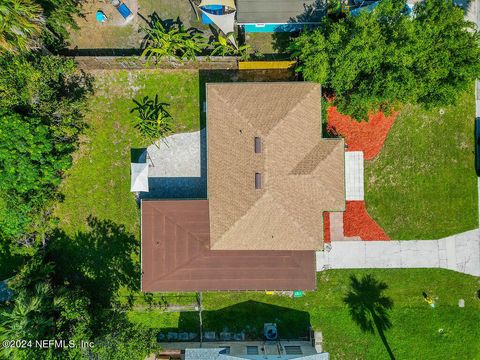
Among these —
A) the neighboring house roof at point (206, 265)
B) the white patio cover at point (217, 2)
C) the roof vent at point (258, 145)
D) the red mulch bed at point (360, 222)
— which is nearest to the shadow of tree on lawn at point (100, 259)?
the neighboring house roof at point (206, 265)

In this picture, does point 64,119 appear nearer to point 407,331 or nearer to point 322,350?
point 322,350

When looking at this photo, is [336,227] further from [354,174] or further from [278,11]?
[278,11]

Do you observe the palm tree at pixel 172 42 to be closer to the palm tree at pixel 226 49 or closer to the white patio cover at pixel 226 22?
the palm tree at pixel 226 49

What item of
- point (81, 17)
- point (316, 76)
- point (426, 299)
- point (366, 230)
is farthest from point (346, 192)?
point (81, 17)

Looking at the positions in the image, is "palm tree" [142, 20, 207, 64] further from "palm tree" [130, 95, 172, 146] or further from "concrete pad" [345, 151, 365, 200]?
"concrete pad" [345, 151, 365, 200]

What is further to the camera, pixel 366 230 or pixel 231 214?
pixel 366 230

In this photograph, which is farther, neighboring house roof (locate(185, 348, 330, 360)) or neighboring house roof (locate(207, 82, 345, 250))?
neighboring house roof (locate(185, 348, 330, 360))

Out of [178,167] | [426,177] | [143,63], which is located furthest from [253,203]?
[426,177]

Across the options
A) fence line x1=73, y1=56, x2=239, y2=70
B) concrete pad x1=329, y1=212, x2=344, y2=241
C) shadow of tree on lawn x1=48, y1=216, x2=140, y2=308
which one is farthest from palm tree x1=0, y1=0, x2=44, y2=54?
concrete pad x1=329, y1=212, x2=344, y2=241
